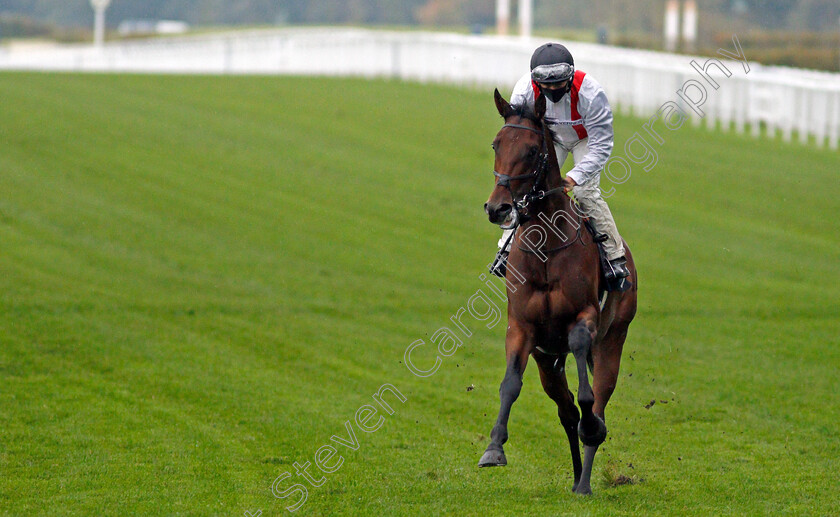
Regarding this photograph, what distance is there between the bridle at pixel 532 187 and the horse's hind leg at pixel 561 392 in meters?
0.93

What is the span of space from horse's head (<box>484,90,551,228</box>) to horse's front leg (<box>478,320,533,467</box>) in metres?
0.62

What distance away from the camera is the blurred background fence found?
22469mm

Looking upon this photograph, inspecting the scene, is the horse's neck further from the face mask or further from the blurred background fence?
the blurred background fence

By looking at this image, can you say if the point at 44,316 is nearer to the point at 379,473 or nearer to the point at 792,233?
the point at 379,473

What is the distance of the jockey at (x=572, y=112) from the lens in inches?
245

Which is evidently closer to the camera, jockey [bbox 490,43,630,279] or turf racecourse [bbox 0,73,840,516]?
jockey [bbox 490,43,630,279]

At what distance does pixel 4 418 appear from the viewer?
7.95 meters

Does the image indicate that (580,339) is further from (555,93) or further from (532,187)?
(555,93)

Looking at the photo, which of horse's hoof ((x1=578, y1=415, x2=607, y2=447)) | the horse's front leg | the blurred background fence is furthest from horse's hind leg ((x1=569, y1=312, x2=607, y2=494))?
the blurred background fence

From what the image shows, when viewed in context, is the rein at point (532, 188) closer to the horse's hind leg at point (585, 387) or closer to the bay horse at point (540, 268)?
the bay horse at point (540, 268)

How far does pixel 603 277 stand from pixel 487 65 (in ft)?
77.8

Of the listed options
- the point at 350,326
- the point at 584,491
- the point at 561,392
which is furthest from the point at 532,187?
the point at 350,326

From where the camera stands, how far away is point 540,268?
6.13 meters

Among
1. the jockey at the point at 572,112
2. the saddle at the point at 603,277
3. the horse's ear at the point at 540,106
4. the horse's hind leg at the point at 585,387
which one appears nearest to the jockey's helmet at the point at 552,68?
the jockey at the point at 572,112
